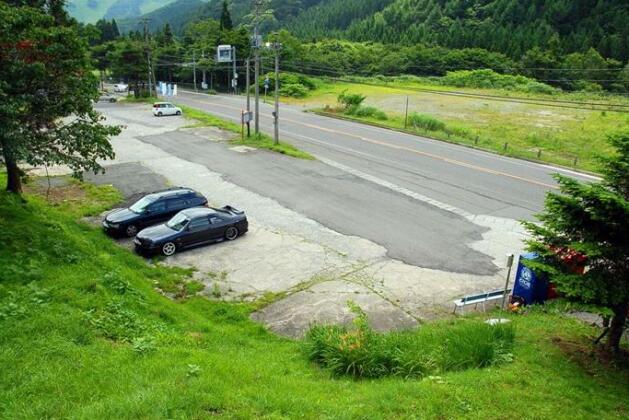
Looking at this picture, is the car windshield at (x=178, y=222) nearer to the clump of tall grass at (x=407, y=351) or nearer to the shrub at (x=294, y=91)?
the clump of tall grass at (x=407, y=351)

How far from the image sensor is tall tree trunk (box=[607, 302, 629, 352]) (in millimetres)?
9602

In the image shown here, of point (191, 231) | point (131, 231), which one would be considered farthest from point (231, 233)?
point (131, 231)

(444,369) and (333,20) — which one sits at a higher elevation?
(333,20)

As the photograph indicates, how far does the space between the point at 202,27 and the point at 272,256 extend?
87.6m

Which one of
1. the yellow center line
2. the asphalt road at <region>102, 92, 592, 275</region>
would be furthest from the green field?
the asphalt road at <region>102, 92, 592, 275</region>

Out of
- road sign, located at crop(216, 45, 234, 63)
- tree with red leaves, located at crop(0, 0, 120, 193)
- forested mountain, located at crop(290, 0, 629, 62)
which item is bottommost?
tree with red leaves, located at crop(0, 0, 120, 193)

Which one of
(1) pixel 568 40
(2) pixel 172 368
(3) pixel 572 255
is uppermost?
(1) pixel 568 40

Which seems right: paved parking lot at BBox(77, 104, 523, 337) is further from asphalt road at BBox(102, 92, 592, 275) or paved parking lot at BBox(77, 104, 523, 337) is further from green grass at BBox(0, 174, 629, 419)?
green grass at BBox(0, 174, 629, 419)

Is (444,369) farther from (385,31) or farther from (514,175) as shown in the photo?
(385,31)

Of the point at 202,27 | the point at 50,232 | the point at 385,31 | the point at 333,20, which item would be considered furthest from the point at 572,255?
the point at 333,20

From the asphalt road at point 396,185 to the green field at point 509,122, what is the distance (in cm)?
394

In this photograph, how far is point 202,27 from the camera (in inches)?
3720

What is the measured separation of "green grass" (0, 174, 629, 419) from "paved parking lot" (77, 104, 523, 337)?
4.95 ft

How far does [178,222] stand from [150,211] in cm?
209
